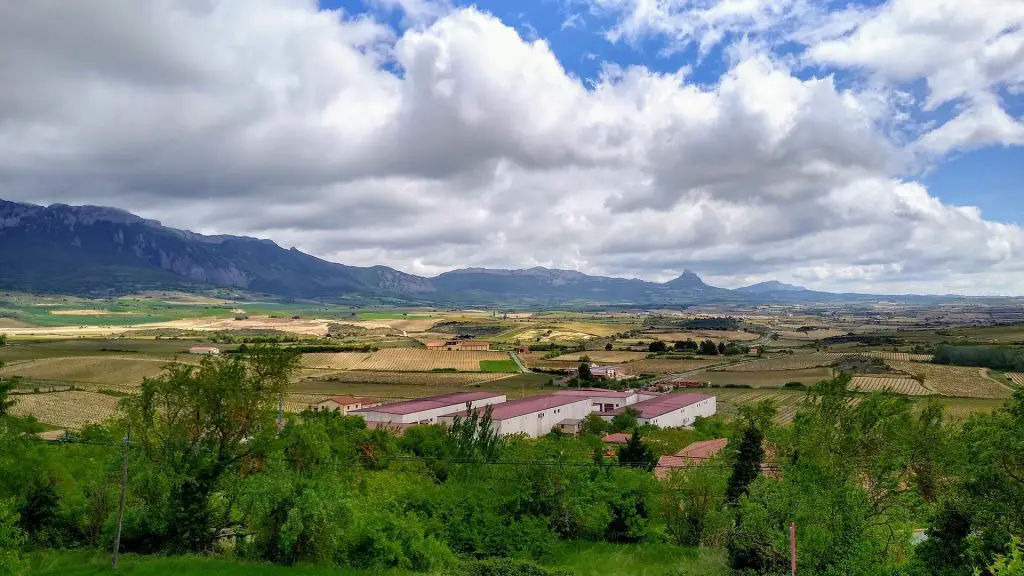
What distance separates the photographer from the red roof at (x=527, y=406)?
71.5 metres

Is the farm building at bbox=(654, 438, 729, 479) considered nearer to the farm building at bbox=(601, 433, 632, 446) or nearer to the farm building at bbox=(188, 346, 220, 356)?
the farm building at bbox=(601, 433, 632, 446)

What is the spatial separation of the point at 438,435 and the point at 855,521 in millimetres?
36534

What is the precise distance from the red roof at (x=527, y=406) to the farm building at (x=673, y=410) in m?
5.86

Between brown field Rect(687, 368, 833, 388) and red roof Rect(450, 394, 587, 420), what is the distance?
1735 inches

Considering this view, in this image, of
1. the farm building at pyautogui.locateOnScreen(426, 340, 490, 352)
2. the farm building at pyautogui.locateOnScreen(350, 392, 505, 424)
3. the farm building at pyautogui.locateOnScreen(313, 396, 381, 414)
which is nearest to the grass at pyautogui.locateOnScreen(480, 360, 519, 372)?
the farm building at pyautogui.locateOnScreen(426, 340, 490, 352)

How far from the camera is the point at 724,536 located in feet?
102

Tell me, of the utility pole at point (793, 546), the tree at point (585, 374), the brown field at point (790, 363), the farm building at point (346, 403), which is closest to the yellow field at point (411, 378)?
the tree at point (585, 374)

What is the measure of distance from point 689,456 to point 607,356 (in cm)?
11054

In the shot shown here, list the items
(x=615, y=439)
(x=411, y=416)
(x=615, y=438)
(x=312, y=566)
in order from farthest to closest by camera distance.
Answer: (x=411, y=416) → (x=615, y=438) → (x=615, y=439) → (x=312, y=566)

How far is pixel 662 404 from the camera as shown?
82375 millimetres

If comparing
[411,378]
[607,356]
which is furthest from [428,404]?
[607,356]

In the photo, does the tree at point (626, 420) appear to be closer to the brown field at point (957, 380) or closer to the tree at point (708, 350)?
the brown field at point (957, 380)

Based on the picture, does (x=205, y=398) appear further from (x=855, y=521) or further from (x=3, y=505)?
(x=855, y=521)

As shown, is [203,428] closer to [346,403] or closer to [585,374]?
[346,403]
